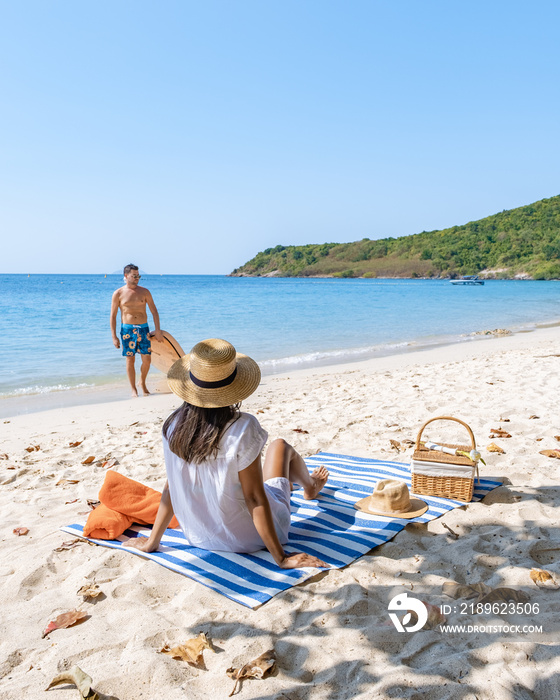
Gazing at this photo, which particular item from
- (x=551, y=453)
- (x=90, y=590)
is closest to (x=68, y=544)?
(x=90, y=590)

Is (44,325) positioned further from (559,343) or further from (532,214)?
(532,214)

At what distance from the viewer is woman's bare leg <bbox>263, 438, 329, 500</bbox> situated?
3.16 m

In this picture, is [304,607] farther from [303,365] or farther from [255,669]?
[303,365]

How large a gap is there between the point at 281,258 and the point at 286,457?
119m

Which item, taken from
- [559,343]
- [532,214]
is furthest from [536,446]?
[532,214]

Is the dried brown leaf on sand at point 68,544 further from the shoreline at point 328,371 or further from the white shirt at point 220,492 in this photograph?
the shoreline at point 328,371

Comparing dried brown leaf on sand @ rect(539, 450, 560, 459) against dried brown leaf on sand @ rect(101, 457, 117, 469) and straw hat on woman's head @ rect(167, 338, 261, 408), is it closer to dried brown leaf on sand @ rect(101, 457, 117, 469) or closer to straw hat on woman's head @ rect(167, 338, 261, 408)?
straw hat on woman's head @ rect(167, 338, 261, 408)

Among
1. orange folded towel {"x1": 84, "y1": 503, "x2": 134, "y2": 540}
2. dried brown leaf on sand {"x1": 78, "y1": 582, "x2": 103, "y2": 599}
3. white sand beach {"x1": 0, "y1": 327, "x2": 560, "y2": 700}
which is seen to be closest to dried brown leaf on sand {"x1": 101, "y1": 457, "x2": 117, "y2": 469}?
white sand beach {"x1": 0, "y1": 327, "x2": 560, "y2": 700}

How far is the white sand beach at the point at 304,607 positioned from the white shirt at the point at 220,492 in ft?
0.92

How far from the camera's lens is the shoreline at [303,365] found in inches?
307

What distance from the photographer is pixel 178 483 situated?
269 cm

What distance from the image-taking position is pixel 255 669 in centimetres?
194

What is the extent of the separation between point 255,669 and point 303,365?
9224mm

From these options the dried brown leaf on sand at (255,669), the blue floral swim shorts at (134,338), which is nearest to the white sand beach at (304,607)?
the dried brown leaf on sand at (255,669)
